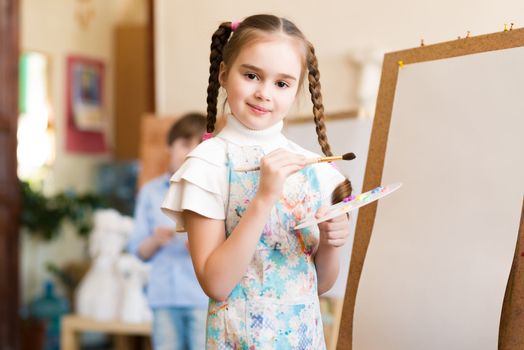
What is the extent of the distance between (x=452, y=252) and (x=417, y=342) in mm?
190

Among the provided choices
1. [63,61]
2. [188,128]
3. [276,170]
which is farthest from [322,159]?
[63,61]

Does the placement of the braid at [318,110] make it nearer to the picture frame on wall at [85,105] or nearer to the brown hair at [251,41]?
the brown hair at [251,41]

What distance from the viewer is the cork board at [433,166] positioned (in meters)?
1.37

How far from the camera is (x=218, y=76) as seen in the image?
4.45 feet

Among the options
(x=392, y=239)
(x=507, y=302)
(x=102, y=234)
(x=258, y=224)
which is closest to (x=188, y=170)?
(x=258, y=224)

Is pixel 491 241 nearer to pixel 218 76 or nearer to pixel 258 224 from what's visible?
pixel 258 224

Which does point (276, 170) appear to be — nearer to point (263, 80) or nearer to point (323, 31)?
point (263, 80)

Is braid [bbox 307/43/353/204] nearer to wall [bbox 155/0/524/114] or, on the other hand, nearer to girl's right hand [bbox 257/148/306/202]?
girl's right hand [bbox 257/148/306/202]

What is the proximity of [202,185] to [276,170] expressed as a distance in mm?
135

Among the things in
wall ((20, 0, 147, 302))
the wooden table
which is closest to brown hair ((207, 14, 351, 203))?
the wooden table

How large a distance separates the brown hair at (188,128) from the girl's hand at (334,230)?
51.9 inches

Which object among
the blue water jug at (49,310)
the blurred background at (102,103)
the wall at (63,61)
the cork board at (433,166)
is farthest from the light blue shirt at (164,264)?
the wall at (63,61)

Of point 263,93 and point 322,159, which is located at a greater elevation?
point 263,93

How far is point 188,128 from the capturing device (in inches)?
99.1
